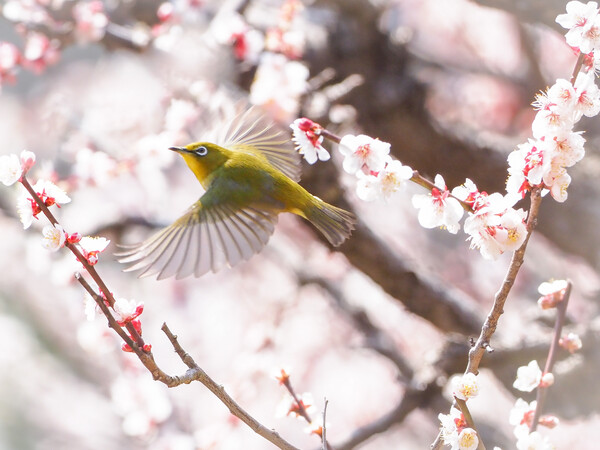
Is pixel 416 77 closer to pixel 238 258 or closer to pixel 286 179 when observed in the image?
pixel 286 179

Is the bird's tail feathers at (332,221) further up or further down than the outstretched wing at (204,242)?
further up

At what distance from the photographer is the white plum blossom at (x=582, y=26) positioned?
30.8 inches

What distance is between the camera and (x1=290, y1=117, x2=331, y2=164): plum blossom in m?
0.83

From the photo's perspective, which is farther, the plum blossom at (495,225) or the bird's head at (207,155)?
the bird's head at (207,155)

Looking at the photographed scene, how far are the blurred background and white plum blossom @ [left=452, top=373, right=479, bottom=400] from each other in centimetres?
32

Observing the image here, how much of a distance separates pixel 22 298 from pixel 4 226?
1.24 feet

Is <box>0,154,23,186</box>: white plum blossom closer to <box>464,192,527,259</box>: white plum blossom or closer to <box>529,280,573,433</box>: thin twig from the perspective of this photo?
<box>464,192,527,259</box>: white plum blossom

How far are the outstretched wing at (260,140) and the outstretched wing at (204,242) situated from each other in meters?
0.18

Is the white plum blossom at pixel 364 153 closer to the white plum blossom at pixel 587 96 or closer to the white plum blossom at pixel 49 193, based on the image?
the white plum blossom at pixel 587 96

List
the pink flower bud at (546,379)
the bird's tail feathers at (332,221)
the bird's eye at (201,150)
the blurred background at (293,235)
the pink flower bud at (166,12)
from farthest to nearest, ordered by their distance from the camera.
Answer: the pink flower bud at (166,12)
the blurred background at (293,235)
the bird's eye at (201,150)
the bird's tail feathers at (332,221)
the pink flower bud at (546,379)

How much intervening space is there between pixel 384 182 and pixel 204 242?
31 cm

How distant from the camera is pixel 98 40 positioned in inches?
92.3

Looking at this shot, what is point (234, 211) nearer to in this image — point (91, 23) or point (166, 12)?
point (166, 12)

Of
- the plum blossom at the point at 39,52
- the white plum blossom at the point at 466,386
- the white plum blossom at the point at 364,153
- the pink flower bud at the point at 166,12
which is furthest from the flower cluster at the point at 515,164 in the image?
the plum blossom at the point at 39,52
